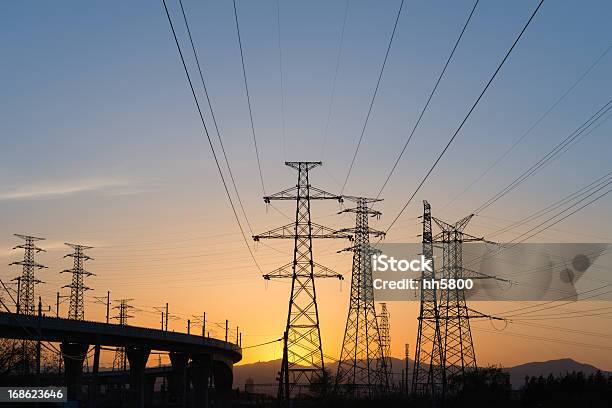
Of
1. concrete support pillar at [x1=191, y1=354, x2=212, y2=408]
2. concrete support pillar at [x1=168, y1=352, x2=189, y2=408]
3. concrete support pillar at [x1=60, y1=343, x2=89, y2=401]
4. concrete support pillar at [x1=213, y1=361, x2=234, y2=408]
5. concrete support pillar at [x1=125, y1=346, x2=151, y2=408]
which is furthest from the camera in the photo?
concrete support pillar at [x1=213, y1=361, x2=234, y2=408]

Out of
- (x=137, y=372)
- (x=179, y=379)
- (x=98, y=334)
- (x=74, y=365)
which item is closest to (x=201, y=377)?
(x=179, y=379)

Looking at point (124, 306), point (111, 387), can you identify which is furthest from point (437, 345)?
point (111, 387)

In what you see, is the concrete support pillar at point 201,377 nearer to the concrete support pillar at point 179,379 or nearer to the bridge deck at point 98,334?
the bridge deck at point 98,334

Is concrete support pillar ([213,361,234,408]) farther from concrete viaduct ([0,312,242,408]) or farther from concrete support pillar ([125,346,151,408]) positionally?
concrete support pillar ([125,346,151,408])

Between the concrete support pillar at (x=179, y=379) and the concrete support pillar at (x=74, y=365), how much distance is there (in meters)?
28.4

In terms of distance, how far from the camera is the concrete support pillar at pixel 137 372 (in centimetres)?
10406

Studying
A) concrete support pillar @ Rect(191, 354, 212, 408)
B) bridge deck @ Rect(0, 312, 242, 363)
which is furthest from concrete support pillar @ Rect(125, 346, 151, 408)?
concrete support pillar @ Rect(191, 354, 212, 408)

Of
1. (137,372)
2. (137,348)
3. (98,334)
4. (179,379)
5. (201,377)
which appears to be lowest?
(179,379)

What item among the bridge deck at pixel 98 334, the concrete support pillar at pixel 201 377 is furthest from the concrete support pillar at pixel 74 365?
the concrete support pillar at pixel 201 377

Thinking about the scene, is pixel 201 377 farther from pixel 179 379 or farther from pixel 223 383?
pixel 223 383

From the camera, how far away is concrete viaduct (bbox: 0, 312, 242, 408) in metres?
76.6

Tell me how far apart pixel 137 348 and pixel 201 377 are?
68.1 ft

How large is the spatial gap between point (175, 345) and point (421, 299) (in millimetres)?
43816

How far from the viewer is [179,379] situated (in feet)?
381
